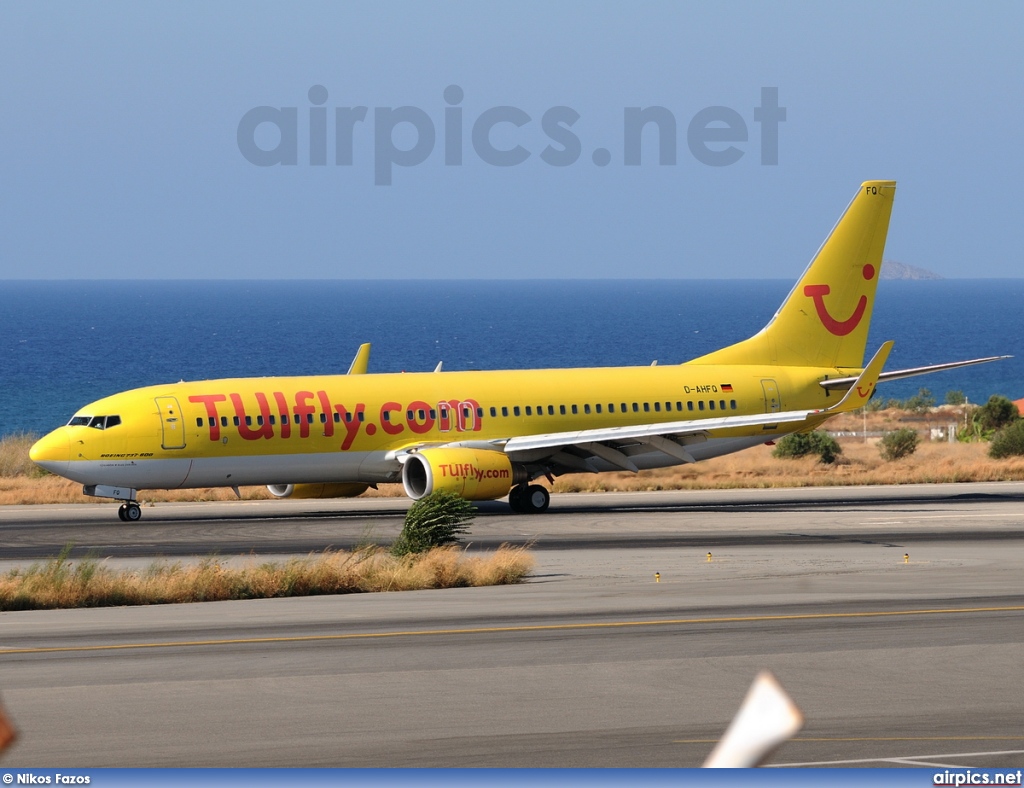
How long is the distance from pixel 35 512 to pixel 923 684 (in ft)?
102

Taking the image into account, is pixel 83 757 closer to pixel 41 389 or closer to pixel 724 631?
pixel 724 631

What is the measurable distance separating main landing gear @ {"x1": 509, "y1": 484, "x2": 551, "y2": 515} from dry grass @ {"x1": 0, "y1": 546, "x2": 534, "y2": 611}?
13.3 metres

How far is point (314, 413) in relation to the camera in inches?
1586

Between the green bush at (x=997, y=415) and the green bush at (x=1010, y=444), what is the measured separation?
13848 mm

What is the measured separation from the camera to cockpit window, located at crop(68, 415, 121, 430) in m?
38.9

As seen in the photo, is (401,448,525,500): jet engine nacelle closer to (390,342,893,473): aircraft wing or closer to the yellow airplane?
the yellow airplane

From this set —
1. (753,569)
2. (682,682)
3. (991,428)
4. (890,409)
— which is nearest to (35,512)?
(753,569)

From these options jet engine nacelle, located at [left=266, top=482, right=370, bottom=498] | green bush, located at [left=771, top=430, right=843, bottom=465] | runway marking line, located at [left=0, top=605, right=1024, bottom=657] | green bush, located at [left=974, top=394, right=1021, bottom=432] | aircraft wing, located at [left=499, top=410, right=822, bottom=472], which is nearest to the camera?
runway marking line, located at [left=0, top=605, right=1024, bottom=657]

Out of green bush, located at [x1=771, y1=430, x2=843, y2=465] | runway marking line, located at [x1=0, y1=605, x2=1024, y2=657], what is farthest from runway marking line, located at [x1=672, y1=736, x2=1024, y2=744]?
green bush, located at [x1=771, y1=430, x2=843, y2=465]

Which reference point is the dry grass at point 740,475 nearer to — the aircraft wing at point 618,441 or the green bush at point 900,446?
the green bush at point 900,446

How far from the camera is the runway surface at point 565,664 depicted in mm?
13758

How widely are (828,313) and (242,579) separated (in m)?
26.3

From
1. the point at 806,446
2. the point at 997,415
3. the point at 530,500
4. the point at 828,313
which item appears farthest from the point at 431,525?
the point at 997,415

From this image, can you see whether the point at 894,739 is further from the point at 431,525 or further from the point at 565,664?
the point at 431,525
